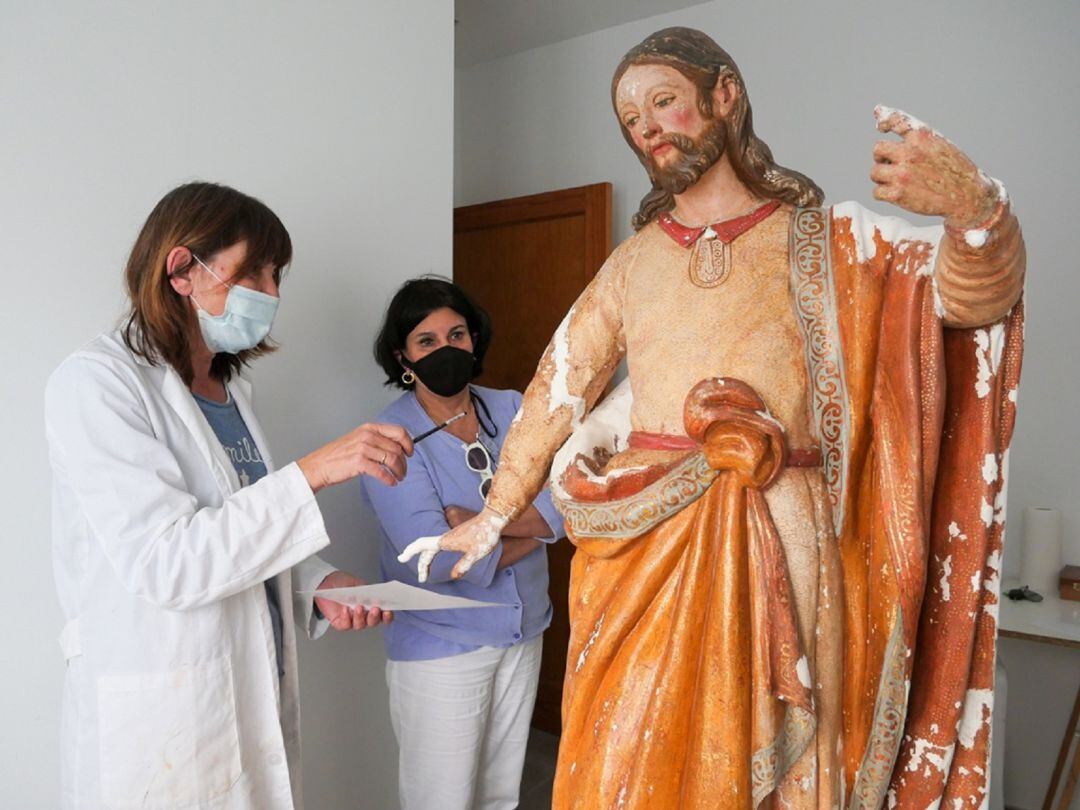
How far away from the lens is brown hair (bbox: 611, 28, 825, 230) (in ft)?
3.27

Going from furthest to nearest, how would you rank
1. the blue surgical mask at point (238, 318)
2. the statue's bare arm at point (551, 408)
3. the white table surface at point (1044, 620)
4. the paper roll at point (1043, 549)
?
the paper roll at point (1043, 549) < the white table surface at point (1044, 620) < the blue surgical mask at point (238, 318) < the statue's bare arm at point (551, 408)

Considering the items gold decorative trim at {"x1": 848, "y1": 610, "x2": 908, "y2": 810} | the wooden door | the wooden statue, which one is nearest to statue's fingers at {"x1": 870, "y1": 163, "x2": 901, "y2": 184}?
the wooden statue

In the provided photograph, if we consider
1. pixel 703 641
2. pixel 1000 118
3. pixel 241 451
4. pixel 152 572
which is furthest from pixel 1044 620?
pixel 152 572

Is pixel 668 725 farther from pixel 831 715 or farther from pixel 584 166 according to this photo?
pixel 584 166

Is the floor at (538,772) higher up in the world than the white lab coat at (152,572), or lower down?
lower down

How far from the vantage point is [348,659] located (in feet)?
7.02

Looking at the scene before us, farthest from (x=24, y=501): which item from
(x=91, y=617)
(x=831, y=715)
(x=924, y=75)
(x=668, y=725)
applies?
(x=924, y=75)

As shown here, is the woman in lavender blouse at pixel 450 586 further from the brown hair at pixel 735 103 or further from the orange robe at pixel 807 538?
the brown hair at pixel 735 103

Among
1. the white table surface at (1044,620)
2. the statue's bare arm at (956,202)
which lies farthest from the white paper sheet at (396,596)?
the white table surface at (1044,620)

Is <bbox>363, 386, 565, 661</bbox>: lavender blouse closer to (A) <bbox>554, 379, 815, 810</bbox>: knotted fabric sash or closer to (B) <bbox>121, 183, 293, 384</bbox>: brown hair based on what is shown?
(B) <bbox>121, 183, 293, 384</bbox>: brown hair

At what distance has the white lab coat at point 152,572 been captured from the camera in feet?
4.04

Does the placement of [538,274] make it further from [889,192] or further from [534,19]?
[889,192]

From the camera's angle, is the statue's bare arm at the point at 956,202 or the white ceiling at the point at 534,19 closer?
the statue's bare arm at the point at 956,202

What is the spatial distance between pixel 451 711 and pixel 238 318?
988mm
